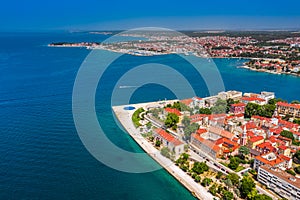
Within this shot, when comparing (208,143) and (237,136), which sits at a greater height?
(208,143)

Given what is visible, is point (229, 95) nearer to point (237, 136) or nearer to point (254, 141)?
point (237, 136)

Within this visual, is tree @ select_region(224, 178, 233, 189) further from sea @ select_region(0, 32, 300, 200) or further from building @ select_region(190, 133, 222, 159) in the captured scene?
building @ select_region(190, 133, 222, 159)

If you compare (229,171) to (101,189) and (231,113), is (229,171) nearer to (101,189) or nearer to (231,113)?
(101,189)

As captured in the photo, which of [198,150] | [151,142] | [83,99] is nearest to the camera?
[198,150]

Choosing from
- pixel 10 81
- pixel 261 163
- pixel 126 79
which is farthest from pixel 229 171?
pixel 10 81

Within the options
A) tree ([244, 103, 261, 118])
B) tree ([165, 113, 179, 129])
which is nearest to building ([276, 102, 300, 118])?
tree ([244, 103, 261, 118])

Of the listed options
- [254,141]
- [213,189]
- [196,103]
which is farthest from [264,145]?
[196,103]
